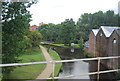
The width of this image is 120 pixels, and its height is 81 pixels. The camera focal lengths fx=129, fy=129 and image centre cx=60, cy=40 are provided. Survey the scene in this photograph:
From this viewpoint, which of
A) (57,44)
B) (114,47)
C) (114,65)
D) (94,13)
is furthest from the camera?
(57,44)

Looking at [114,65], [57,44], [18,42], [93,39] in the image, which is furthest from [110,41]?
[57,44]

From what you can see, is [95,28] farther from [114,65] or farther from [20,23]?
[20,23]

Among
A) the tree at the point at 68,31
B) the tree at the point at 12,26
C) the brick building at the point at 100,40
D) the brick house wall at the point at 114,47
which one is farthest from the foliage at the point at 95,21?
the tree at the point at 12,26

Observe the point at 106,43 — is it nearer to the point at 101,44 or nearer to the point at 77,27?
the point at 101,44

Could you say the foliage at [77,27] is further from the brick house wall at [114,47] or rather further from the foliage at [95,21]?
the brick house wall at [114,47]

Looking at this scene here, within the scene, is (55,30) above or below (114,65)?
above

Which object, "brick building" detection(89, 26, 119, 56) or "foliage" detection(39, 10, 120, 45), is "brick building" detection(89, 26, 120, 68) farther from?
"foliage" detection(39, 10, 120, 45)

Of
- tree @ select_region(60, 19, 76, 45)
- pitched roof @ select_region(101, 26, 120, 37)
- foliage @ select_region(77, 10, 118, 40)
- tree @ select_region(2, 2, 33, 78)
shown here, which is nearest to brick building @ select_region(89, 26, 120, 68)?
pitched roof @ select_region(101, 26, 120, 37)

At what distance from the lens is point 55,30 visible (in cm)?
1114

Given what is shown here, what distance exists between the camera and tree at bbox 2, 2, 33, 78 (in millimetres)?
2721

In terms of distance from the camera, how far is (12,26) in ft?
9.23

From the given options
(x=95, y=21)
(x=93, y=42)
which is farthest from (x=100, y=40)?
(x=95, y=21)

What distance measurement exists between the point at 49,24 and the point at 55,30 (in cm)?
76

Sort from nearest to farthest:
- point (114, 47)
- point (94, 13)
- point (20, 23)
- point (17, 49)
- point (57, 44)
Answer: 1. point (20, 23)
2. point (17, 49)
3. point (114, 47)
4. point (94, 13)
5. point (57, 44)
